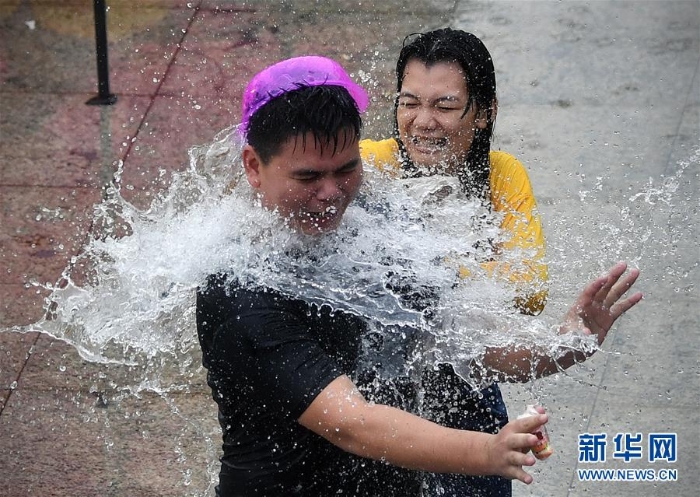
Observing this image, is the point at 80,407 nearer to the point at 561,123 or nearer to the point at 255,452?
the point at 255,452

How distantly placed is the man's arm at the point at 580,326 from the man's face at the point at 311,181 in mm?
664

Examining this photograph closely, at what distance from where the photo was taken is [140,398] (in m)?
4.77

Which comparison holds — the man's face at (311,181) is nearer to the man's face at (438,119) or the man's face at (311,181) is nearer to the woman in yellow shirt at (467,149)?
the woman in yellow shirt at (467,149)

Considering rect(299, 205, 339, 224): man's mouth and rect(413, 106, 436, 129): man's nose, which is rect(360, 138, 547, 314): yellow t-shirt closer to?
rect(413, 106, 436, 129): man's nose

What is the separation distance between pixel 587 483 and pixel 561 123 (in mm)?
2841

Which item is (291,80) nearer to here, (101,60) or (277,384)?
(277,384)

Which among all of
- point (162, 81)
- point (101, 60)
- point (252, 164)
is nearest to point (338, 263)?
point (252, 164)

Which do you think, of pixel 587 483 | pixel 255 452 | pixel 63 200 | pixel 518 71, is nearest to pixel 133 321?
pixel 255 452

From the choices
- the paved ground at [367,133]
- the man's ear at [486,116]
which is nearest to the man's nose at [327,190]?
the man's ear at [486,116]

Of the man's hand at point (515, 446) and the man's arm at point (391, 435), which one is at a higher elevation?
the man's hand at point (515, 446)

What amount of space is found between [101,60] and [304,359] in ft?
15.5

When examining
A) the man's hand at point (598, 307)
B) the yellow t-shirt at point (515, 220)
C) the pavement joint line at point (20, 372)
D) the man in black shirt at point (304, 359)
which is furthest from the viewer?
the pavement joint line at point (20, 372)

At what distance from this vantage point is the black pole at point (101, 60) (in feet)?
21.6

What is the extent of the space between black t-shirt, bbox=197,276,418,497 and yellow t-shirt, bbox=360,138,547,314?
649 mm
